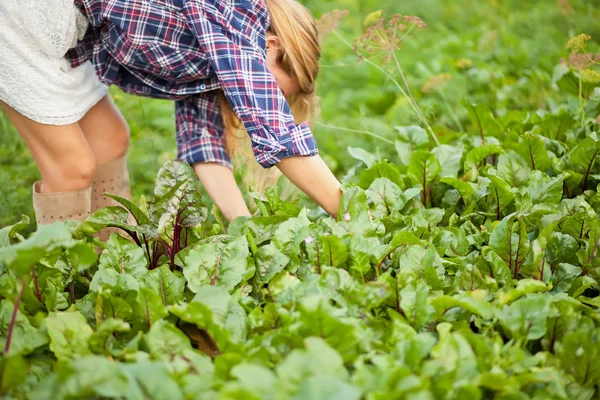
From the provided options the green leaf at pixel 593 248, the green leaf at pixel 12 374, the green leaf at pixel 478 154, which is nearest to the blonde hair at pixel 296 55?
the green leaf at pixel 478 154

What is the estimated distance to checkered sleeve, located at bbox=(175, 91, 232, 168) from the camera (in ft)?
7.55

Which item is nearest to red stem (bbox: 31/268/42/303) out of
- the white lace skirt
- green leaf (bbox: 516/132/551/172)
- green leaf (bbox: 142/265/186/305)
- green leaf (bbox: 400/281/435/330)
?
green leaf (bbox: 142/265/186/305)

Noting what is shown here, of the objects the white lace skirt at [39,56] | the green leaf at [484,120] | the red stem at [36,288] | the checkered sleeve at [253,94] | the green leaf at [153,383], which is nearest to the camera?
the green leaf at [153,383]

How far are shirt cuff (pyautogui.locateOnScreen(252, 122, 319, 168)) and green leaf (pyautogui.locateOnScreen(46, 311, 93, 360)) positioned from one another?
2.20 feet

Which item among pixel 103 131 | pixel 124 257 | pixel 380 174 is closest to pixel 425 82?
pixel 380 174

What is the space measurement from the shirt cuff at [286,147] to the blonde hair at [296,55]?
1.30 feet

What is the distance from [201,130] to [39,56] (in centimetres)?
60

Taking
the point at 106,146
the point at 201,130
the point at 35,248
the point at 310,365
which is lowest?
the point at 106,146

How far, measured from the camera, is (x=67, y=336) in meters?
1.34

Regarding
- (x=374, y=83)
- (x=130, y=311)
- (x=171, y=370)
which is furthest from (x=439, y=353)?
(x=374, y=83)

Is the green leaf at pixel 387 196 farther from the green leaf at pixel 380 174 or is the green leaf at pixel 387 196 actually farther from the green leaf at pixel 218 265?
the green leaf at pixel 218 265

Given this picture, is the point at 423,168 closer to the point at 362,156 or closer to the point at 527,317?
the point at 362,156

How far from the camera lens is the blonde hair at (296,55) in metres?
2.05

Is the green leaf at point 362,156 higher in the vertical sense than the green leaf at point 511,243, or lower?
lower
